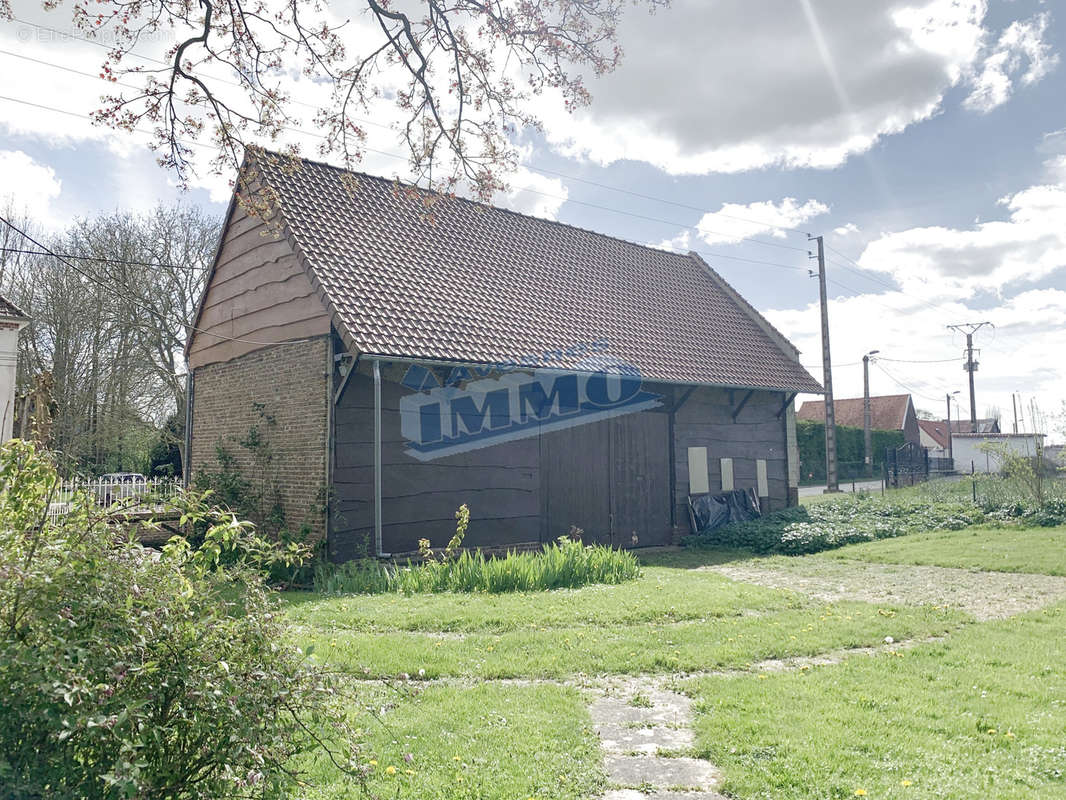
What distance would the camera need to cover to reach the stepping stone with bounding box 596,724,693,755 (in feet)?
14.8

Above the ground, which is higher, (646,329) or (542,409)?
(646,329)

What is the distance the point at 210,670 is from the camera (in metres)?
2.71

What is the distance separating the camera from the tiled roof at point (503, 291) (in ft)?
40.0

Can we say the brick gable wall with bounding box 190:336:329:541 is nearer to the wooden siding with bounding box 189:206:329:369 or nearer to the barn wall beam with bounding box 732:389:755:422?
the wooden siding with bounding box 189:206:329:369

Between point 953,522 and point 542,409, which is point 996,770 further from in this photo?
point 953,522

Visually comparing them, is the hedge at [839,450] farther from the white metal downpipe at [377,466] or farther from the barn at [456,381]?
the white metal downpipe at [377,466]

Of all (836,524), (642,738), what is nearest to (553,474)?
(836,524)

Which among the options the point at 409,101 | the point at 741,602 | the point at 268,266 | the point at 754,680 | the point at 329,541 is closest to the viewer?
the point at 754,680

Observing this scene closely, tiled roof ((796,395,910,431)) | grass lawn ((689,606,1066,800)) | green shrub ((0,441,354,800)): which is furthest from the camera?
tiled roof ((796,395,910,431))

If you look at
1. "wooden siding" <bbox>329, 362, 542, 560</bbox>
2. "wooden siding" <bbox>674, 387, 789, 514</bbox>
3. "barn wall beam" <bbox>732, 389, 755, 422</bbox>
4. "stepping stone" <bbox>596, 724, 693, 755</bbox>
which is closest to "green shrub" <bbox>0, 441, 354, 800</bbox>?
"stepping stone" <bbox>596, 724, 693, 755</bbox>

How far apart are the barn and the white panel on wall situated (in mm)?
49

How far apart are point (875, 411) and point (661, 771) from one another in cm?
5980

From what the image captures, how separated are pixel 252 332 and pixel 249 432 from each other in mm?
1758

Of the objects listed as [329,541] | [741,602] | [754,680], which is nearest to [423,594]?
[329,541]
